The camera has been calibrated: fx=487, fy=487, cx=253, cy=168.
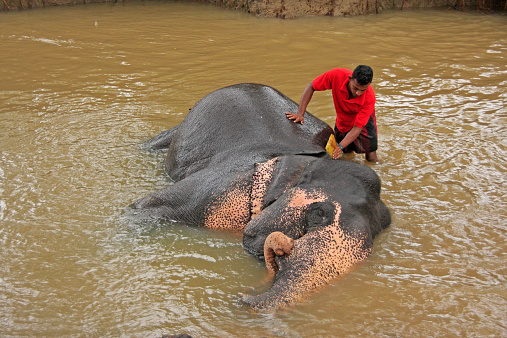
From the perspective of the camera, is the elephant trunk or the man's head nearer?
the elephant trunk

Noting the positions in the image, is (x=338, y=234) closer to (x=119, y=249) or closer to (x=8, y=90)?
(x=119, y=249)

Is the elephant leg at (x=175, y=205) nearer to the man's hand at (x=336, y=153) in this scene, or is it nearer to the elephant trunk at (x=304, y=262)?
the elephant trunk at (x=304, y=262)

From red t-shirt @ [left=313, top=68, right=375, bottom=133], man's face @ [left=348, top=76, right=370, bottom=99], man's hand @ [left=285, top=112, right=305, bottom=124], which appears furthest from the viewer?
red t-shirt @ [left=313, top=68, right=375, bottom=133]

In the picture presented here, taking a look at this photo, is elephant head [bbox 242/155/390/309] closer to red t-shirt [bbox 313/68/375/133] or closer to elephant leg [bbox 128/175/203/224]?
elephant leg [bbox 128/175/203/224]

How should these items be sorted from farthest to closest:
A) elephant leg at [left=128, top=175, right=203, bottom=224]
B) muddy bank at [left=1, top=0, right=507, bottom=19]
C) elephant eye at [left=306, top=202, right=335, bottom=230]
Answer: muddy bank at [left=1, top=0, right=507, bottom=19] → elephant leg at [left=128, top=175, right=203, bottom=224] → elephant eye at [left=306, top=202, right=335, bottom=230]

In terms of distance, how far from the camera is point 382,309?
276 centimetres

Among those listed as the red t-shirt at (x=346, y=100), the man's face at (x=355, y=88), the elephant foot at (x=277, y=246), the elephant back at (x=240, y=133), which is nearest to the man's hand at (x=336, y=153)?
the elephant back at (x=240, y=133)

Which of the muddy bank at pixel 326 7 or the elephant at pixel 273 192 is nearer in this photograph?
the elephant at pixel 273 192

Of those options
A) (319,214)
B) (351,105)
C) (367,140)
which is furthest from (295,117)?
(319,214)

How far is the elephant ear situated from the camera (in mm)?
3250

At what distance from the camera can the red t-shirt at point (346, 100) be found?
14.0 feet

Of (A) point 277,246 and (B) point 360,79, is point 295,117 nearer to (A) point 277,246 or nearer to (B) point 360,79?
(B) point 360,79

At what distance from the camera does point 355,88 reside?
4102mm

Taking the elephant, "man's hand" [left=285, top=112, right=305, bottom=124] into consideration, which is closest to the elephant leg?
the elephant
